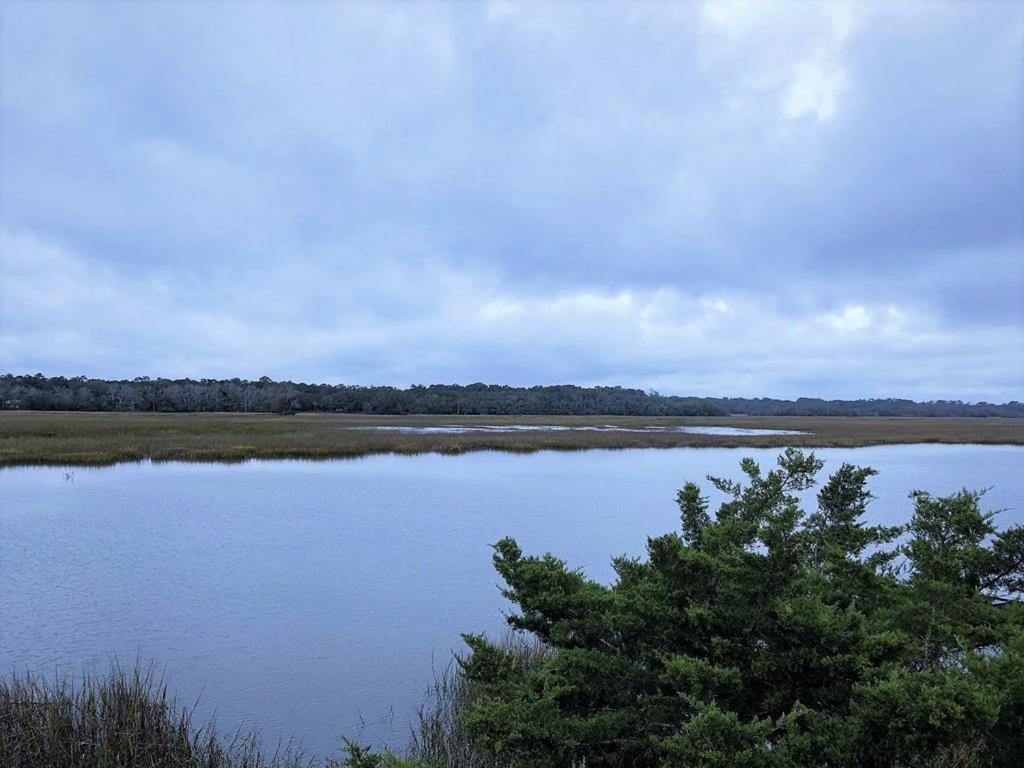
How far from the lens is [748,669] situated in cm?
470

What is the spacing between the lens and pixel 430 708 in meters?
8.03

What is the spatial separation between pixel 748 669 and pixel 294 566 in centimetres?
1238

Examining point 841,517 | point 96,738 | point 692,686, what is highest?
point 841,517

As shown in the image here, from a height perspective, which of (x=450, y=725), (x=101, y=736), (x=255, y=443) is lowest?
(x=450, y=725)

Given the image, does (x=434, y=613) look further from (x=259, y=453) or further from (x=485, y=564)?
(x=259, y=453)

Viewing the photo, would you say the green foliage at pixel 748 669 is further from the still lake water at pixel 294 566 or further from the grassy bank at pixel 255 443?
the grassy bank at pixel 255 443

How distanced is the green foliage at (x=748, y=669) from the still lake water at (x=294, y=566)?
283cm

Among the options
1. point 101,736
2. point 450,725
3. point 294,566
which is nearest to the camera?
point 101,736

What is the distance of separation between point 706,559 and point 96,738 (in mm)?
5449

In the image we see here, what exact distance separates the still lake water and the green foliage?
111 inches

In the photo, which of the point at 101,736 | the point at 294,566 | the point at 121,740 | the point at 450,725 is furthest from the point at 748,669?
the point at 294,566

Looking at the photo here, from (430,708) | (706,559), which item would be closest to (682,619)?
(706,559)

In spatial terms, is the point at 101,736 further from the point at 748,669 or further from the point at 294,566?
the point at 294,566

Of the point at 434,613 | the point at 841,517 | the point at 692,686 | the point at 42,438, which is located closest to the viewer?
the point at 692,686
